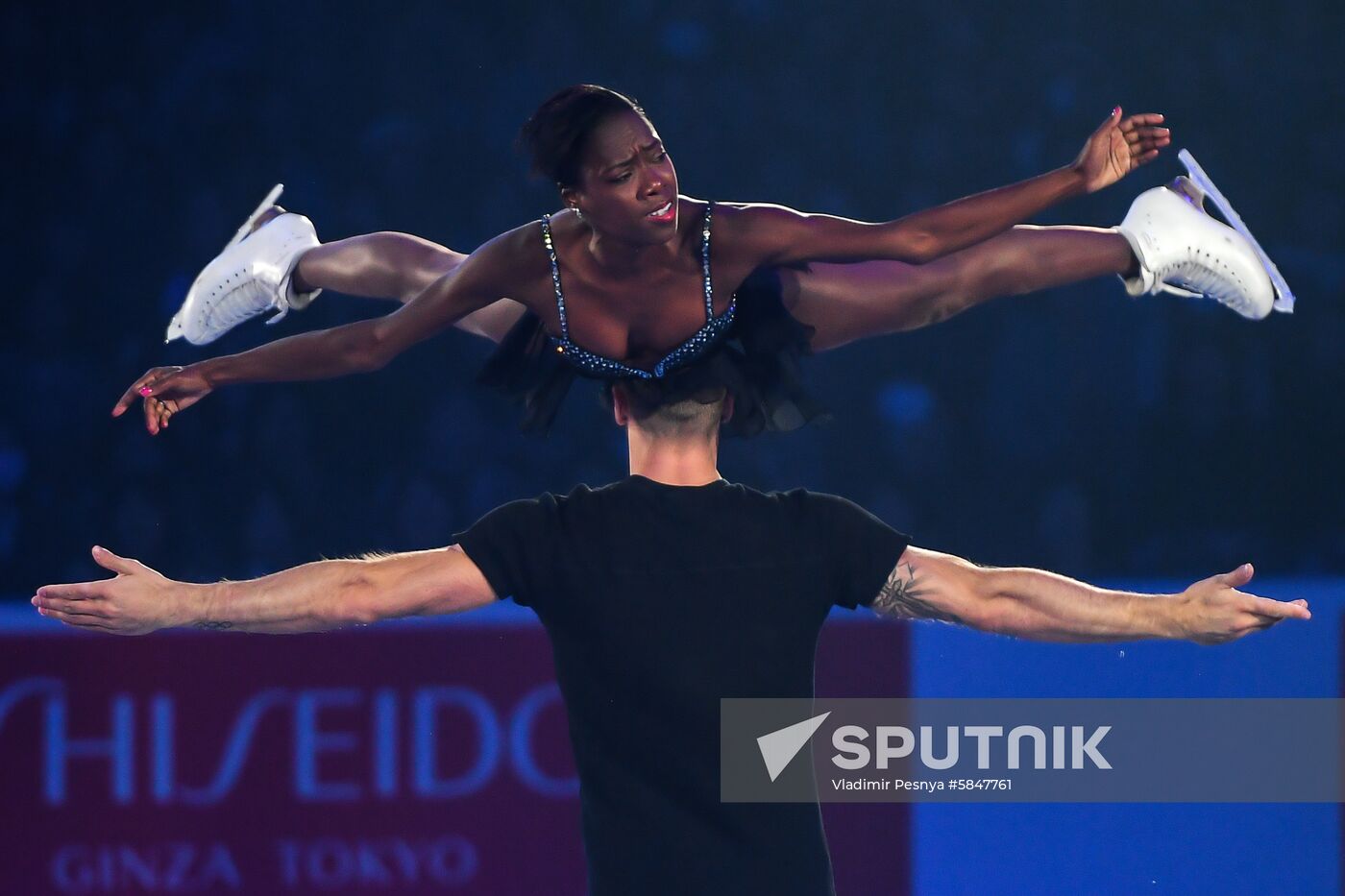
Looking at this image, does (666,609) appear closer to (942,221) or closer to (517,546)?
(517,546)

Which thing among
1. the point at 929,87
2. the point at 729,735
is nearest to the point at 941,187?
the point at 929,87

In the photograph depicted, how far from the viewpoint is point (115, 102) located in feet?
16.8

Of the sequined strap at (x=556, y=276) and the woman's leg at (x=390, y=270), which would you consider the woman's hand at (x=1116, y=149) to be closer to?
the sequined strap at (x=556, y=276)

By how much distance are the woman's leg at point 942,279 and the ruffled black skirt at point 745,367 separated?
0.35ft

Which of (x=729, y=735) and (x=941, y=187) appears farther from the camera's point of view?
(x=941, y=187)

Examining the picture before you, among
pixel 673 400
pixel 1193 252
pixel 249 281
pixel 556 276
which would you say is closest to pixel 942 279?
pixel 1193 252

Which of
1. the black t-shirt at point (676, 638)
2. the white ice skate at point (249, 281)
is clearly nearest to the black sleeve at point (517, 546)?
the black t-shirt at point (676, 638)

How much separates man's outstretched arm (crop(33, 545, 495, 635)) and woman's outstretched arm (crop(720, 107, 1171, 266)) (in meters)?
0.84

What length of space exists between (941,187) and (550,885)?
2.46 m

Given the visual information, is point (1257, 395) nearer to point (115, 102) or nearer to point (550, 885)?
point (550, 885)

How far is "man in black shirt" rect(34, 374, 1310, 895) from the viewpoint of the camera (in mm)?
2148

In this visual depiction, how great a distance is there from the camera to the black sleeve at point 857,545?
2.20 m

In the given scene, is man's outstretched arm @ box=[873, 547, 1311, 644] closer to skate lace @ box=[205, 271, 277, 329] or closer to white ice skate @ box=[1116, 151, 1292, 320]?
white ice skate @ box=[1116, 151, 1292, 320]

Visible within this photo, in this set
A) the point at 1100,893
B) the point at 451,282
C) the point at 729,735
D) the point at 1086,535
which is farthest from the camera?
the point at 1086,535
